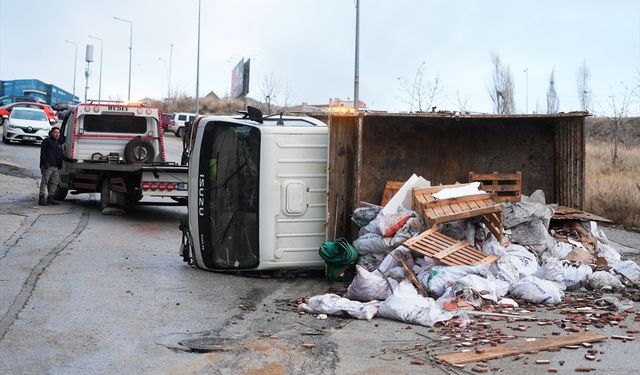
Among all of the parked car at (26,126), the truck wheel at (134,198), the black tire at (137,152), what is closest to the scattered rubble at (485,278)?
the truck wheel at (134,198)

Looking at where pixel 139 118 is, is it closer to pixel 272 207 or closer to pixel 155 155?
pixel 155 155

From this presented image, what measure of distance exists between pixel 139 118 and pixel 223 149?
26.0 ft

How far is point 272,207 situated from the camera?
381 inches

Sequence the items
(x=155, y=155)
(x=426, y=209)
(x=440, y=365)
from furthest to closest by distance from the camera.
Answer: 1. (x=155, y=155)
2. (x=426, y=209)
3. (x=440, y=365)

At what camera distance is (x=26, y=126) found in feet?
106

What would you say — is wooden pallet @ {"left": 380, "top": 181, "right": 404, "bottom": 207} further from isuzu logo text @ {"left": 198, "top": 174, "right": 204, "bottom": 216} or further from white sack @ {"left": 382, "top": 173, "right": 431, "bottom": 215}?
isuzu logo text @ {"left": 198, "top": 174, "right": 204, "bottom": 216}

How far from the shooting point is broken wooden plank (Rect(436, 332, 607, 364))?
20.1ft

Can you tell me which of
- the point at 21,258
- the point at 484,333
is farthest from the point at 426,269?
the point at 21,258

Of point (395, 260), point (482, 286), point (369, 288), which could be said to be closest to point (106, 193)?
point (395, 260)

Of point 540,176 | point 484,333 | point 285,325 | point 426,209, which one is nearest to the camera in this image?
point 484,333

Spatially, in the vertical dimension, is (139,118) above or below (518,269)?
above

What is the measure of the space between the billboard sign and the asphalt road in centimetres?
5663

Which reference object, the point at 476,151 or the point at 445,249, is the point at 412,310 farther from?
the point at 476,151

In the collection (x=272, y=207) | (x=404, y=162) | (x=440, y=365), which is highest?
(x=404, y=162)
